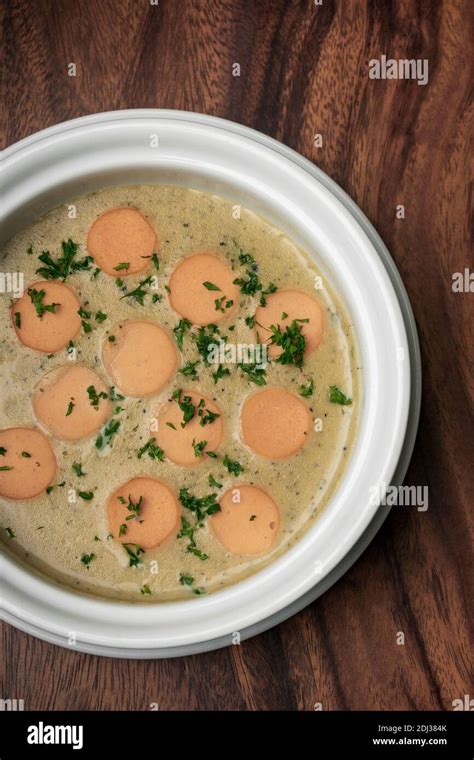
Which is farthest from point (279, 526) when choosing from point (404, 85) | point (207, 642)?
point (404, 85)

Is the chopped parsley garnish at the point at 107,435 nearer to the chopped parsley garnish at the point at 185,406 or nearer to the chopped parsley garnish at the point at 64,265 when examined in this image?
the chopped parsley garnish at the point at 185,406

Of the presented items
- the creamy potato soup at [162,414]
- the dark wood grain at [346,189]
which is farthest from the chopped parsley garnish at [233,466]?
the dark wood grain at [346,189]

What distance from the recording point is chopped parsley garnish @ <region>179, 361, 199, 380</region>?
1.71 m

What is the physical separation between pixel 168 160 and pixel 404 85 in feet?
2.02

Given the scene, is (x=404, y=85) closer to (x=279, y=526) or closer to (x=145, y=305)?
(x=145, y=305)

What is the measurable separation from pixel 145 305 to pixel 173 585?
2.13 feet

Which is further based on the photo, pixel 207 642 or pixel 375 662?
pixel 375 662

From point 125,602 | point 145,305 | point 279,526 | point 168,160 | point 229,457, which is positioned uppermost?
point 168,160

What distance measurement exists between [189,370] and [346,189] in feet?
1.88

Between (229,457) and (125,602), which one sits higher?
(229,457)

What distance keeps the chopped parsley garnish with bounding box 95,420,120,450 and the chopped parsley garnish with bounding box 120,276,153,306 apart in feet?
0.94

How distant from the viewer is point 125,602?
1.69 metres

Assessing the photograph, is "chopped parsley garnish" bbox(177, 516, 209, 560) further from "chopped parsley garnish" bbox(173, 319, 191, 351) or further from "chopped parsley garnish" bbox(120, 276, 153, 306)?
"chopped parsley garnish" bbox(120, 276, 153, 306)

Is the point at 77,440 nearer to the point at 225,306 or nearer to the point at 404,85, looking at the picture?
the point at 225,306
